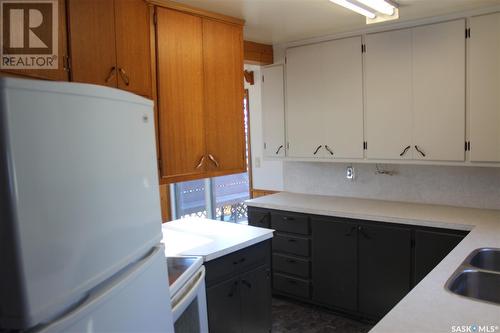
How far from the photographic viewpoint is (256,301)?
260cm

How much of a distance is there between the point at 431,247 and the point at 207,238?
5.04 feet

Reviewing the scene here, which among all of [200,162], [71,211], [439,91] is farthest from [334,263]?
[71,211]

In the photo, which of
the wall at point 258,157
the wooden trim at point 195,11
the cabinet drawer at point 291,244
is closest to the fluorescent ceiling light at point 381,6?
the wooden trim at point 195,11

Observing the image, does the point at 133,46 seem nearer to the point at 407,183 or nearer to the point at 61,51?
the point at 61,51

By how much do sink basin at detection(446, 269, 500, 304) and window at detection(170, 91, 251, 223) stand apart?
3272 mm

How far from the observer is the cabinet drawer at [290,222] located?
3344 millimetres

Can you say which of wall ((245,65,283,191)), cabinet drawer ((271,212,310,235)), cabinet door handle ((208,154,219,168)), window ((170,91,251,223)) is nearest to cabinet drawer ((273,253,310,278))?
cabinet drawer ((271,212,310,235))

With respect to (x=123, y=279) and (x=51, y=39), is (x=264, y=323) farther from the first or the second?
(x=51, y=39)

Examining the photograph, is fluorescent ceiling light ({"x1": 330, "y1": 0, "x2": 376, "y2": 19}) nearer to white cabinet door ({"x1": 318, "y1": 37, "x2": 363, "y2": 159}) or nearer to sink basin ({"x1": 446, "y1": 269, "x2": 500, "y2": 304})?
white cabinet door ({"x1": 318, "y1": 37, "x2": 363, "y2": 159})

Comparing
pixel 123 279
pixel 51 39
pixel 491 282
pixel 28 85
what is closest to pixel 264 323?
pixel 491 282

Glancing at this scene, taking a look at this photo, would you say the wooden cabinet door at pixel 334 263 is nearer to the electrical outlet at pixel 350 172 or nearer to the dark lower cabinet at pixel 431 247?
the dark lower cabinet at pixel 431 247

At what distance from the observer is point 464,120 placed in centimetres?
281

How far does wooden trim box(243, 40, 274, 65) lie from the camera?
11.8ft

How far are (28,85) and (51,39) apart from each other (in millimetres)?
1199
